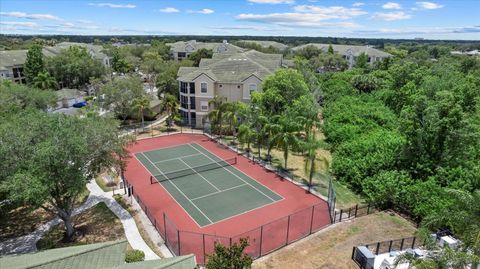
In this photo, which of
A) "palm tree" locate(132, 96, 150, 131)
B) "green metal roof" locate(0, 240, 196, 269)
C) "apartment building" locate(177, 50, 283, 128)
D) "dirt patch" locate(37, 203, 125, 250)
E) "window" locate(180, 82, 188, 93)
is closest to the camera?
"green metal roof" locate(0, 240, 196, 269)

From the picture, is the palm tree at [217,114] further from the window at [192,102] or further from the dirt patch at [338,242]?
the dirt patch at [338,242]

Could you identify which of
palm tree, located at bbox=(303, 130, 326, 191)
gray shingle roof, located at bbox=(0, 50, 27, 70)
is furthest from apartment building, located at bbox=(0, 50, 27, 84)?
palm tree, located at bbox=(303, 130, 326, 191)

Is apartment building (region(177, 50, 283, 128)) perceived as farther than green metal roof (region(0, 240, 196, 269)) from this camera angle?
Answer: Yes

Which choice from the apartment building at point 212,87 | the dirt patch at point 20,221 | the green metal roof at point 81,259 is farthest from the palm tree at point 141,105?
the green metal roof at point 81,259

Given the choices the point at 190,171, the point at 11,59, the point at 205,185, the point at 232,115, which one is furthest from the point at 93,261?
the point at 11,59

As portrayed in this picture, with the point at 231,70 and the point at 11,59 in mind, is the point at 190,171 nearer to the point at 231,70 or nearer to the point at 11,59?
the point at 231,70

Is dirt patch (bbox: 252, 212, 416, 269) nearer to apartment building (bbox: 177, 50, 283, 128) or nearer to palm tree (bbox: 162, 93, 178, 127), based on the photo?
apartment building (bbox: 177, 50, 283, 128)

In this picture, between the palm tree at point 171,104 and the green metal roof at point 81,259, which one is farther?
the palm tree at point 171,104
